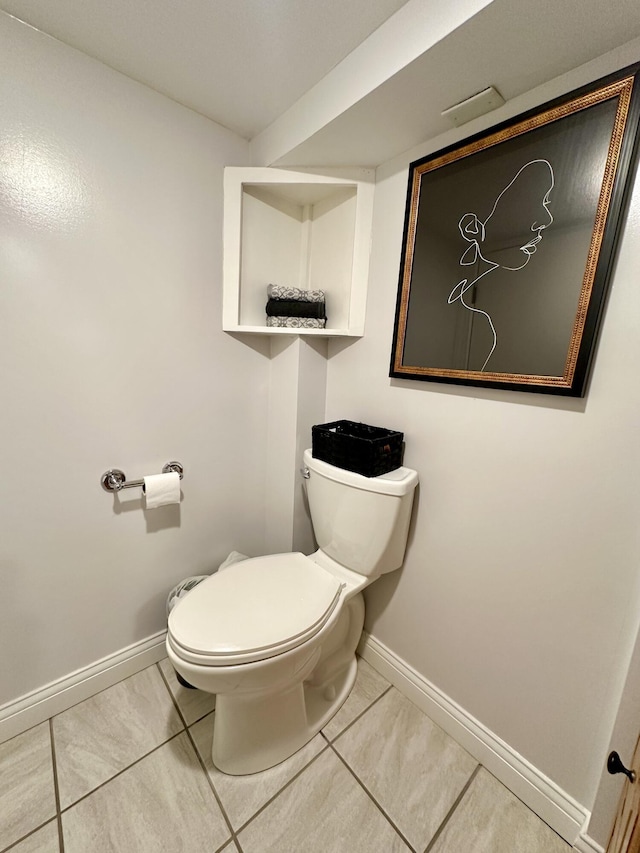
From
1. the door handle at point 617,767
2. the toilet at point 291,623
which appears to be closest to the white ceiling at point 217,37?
the toilet at point 291,623

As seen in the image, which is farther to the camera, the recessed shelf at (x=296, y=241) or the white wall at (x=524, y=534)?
the recessed shelf at (x=296, y=241)

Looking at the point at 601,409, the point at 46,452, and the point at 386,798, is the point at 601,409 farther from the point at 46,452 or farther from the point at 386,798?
the point at 46,452

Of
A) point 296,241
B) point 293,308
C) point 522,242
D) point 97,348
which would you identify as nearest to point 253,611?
point 97,348

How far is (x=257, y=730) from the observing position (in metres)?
1.01

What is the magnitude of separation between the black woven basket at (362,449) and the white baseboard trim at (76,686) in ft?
3.36

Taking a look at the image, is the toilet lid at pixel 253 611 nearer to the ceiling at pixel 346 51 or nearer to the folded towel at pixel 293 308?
the folded towel at pixel 293 308

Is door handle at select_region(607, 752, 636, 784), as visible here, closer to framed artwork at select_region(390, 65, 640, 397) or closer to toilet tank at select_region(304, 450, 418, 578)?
toilet tank at select_region(304, 450, 418, 578)

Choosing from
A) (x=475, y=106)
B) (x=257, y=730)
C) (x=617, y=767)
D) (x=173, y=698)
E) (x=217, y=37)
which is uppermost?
(x=217, y=37)

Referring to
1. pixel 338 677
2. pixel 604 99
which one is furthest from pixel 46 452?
pixel 604 99

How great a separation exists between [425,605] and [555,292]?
106 centimetres

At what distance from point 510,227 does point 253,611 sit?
1.26 meters

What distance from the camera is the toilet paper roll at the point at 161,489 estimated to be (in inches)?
46.3

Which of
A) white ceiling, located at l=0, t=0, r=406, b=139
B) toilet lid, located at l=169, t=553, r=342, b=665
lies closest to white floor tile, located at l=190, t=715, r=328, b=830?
toilet lid, located at l=169, t=553, r=342, b=665

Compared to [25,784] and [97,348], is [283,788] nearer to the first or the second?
[25,784]
